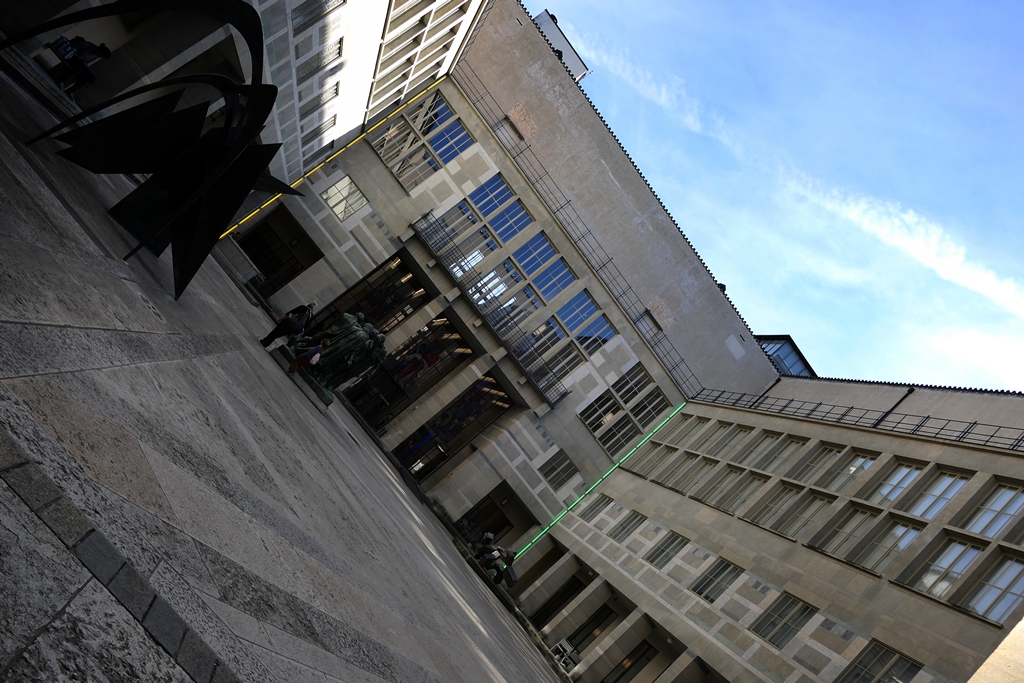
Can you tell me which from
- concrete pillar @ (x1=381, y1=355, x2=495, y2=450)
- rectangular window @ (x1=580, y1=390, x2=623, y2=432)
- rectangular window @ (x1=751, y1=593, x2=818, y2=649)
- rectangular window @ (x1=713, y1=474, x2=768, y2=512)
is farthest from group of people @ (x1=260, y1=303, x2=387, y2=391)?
rectangular window @ (x1=580, y1=390, x2=623, y2=432)

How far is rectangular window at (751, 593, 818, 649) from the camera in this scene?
20.4 meters

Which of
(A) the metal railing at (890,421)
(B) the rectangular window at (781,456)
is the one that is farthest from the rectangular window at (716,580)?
(A) the metal railing at (890,421)

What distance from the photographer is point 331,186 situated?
31.6 metres

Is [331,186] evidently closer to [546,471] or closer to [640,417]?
[546,471]

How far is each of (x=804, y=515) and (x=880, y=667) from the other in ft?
20.8

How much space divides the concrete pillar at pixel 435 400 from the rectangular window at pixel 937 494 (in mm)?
17872

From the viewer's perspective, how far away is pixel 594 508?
32750 mm

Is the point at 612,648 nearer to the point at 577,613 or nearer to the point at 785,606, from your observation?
the point at 577,613

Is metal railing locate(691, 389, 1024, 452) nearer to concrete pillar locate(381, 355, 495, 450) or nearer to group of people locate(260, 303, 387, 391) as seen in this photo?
concrete pillar locate(381, 355, 495, 450)

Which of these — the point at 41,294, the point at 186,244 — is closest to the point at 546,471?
the point at 186,244

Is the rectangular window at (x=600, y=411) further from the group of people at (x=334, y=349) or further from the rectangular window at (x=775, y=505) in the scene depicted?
the group of people at (x=334, y=349)

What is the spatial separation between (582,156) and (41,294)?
3308 cm

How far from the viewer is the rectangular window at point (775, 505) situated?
24250 mm

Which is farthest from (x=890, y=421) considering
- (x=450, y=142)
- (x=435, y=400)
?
(x=450, y=142)
